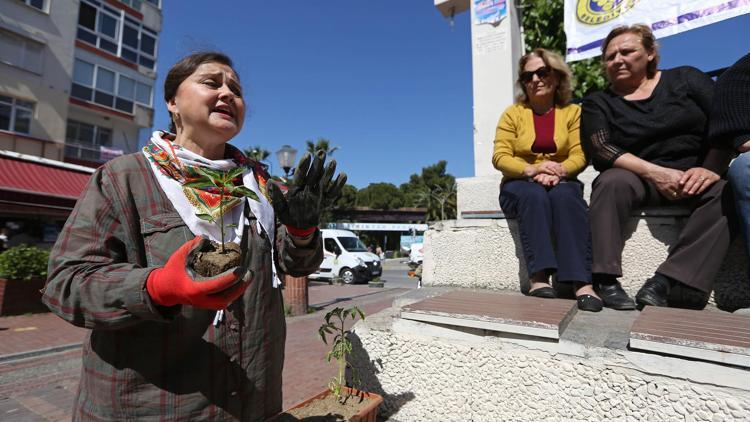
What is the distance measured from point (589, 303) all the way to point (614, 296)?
0.59 ft

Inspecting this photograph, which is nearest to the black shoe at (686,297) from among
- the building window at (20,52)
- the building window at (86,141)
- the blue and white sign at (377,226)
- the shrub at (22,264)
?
the shrub at (22,264)

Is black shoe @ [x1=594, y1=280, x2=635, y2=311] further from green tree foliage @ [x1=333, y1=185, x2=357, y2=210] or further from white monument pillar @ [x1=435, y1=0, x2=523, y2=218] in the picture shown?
green tree foliage @ [x1=333, y1=185, x2=357, y2=210]

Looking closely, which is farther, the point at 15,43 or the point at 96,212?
the point at 15,43

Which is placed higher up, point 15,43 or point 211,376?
point 15,43

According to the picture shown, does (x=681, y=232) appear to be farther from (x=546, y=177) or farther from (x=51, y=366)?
(x=51, y=366)

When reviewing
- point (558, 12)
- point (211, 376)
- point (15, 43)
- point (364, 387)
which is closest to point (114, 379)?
point (211, 376)

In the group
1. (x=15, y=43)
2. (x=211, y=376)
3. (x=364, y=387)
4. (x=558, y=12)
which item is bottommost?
(x=364, y=387)

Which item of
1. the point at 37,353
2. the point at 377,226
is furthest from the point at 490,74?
the point at 377,226

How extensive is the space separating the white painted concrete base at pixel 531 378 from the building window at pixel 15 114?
794 inches

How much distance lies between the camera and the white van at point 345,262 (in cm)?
1611

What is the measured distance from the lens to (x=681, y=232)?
7.05 feet

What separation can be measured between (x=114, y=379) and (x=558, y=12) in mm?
5955

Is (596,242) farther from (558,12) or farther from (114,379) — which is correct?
(558,12)

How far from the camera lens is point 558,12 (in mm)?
5070
